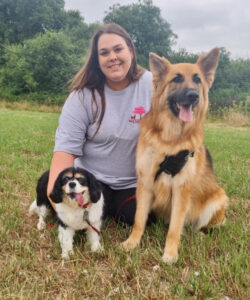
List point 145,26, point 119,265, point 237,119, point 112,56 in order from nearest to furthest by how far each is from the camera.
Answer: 1. point 119,265
2. point 112,56
3. point 237,119
4. point 145,26

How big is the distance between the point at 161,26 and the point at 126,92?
30.5 meters

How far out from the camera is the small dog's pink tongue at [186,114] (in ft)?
7.36

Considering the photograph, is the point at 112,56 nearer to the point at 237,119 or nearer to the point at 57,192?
the point at 57,192

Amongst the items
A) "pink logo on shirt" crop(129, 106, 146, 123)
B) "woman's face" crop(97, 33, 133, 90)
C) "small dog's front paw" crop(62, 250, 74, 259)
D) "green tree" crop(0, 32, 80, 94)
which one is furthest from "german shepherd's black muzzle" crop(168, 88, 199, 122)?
"green tree" crop(0, 32, 80, 94)

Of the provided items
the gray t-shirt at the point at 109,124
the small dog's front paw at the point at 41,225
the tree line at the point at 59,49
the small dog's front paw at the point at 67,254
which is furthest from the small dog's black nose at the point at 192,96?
the tree line at the point at 59,49

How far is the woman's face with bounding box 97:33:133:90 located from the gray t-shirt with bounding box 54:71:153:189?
233 mm

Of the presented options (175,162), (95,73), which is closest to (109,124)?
(95,73)

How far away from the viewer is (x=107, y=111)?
2.69m

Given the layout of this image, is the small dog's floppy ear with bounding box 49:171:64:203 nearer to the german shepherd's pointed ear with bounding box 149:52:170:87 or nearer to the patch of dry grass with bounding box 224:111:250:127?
the german shepherd's pointed ear with bounding box 149:52:170:87

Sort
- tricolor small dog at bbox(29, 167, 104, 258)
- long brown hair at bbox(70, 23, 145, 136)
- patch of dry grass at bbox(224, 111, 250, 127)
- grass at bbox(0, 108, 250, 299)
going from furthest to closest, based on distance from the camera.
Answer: patch of dry grass at bbox(224, 111, 250, 127) < long brown hair at bbox(70, 23, 145, 136) < tricolor small dog at bbox(29, 167, 104, 258) < grass at bbox(0, 108, 250, 299)

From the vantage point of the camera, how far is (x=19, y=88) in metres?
21.2

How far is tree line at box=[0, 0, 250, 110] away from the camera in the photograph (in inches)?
802

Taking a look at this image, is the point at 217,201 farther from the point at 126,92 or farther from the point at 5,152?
the point at 5,152

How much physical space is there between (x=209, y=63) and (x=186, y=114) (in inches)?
20.5
